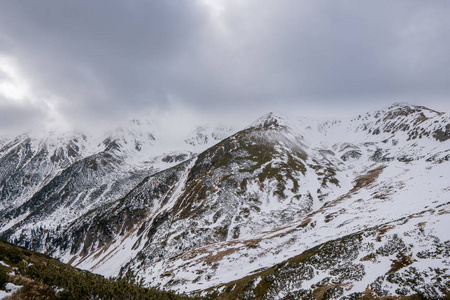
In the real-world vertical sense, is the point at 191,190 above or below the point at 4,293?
above

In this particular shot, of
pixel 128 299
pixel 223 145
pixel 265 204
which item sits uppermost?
pixel 223 145

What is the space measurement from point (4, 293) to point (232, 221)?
101831mm

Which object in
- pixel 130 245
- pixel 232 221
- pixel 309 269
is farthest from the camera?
pixel 130 245

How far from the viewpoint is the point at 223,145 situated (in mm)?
195875

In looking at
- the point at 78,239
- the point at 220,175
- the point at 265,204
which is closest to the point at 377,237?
the point at 265,204

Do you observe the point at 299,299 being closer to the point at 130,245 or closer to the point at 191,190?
the point at 191,190

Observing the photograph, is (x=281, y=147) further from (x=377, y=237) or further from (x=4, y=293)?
(x=4, y=293)

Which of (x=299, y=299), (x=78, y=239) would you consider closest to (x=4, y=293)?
(x=299, y=299)

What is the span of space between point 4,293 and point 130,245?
144252mm

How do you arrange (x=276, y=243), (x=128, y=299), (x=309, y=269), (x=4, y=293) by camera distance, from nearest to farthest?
(x=4, y=293) → (x=128, y=299) → (x=309, y=269) → (x=276, y=243)

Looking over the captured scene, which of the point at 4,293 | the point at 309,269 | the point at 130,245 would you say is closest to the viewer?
the point at 4,293

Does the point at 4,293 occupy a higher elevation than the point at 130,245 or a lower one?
lower

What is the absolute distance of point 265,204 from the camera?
124 meters

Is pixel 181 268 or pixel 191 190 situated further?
pixel 191 190
